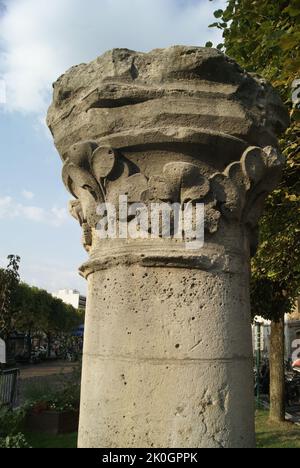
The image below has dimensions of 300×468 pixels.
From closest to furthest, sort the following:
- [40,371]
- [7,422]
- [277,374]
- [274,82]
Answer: [274,82], [7,422], [277,374], [40,371]

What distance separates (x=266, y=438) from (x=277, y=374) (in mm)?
2479

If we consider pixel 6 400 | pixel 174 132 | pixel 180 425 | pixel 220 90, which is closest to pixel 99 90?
pixel 174 132

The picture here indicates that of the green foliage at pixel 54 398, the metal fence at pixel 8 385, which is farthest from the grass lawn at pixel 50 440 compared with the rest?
the metal fence at pixel 8 385

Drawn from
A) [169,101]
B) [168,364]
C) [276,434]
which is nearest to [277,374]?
[276,434]

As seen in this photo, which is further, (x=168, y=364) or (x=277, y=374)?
(x=277, y=374)

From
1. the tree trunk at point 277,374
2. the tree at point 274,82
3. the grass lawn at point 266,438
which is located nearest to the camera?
the tree at point 274,82

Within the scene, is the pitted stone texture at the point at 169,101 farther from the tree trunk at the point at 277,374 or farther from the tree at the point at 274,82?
the tree trunk at the point at 277,374

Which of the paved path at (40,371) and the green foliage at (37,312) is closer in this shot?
the paved path at (40,371)

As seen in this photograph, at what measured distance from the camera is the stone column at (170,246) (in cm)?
215

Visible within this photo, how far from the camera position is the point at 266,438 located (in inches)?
337

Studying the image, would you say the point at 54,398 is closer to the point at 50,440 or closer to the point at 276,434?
the point at 50,440

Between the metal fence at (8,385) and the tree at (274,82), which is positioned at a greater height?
the tree at (274,82)

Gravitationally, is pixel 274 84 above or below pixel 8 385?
above
